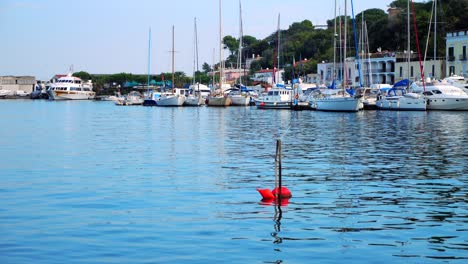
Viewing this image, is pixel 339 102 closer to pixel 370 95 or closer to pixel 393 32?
pixel 370 95

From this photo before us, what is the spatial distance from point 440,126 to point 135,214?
4336 cm

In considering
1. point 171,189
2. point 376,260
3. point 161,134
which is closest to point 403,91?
point 161,134

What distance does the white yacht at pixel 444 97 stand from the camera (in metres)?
85.8

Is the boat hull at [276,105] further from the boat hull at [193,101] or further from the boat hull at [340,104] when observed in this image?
the boat hull at [193,101]

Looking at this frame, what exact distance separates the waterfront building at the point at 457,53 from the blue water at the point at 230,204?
6645cm

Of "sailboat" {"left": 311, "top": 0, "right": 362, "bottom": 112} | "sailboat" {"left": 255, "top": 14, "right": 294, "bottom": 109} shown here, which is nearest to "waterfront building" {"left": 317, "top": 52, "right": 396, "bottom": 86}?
"sailboat" {"left": 255, "top": 14, "right": 294, "bottom": 109}

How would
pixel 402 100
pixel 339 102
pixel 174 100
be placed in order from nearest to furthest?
pixel 339 102, pixel 402 100, pixel 174 100

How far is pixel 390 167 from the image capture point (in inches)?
1240

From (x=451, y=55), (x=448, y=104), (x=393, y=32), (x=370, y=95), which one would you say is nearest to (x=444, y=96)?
(x=448, y=104)

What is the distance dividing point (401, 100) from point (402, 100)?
7.9 inches

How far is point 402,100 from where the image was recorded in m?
89.3

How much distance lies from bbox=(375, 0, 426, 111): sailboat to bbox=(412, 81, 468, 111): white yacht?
3.88ft

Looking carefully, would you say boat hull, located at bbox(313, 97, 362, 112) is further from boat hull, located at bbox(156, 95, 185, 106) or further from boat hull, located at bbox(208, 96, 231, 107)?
boat hull, located at bbox(156, 95, 185, 106)

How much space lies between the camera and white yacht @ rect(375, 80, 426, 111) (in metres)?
87.5
